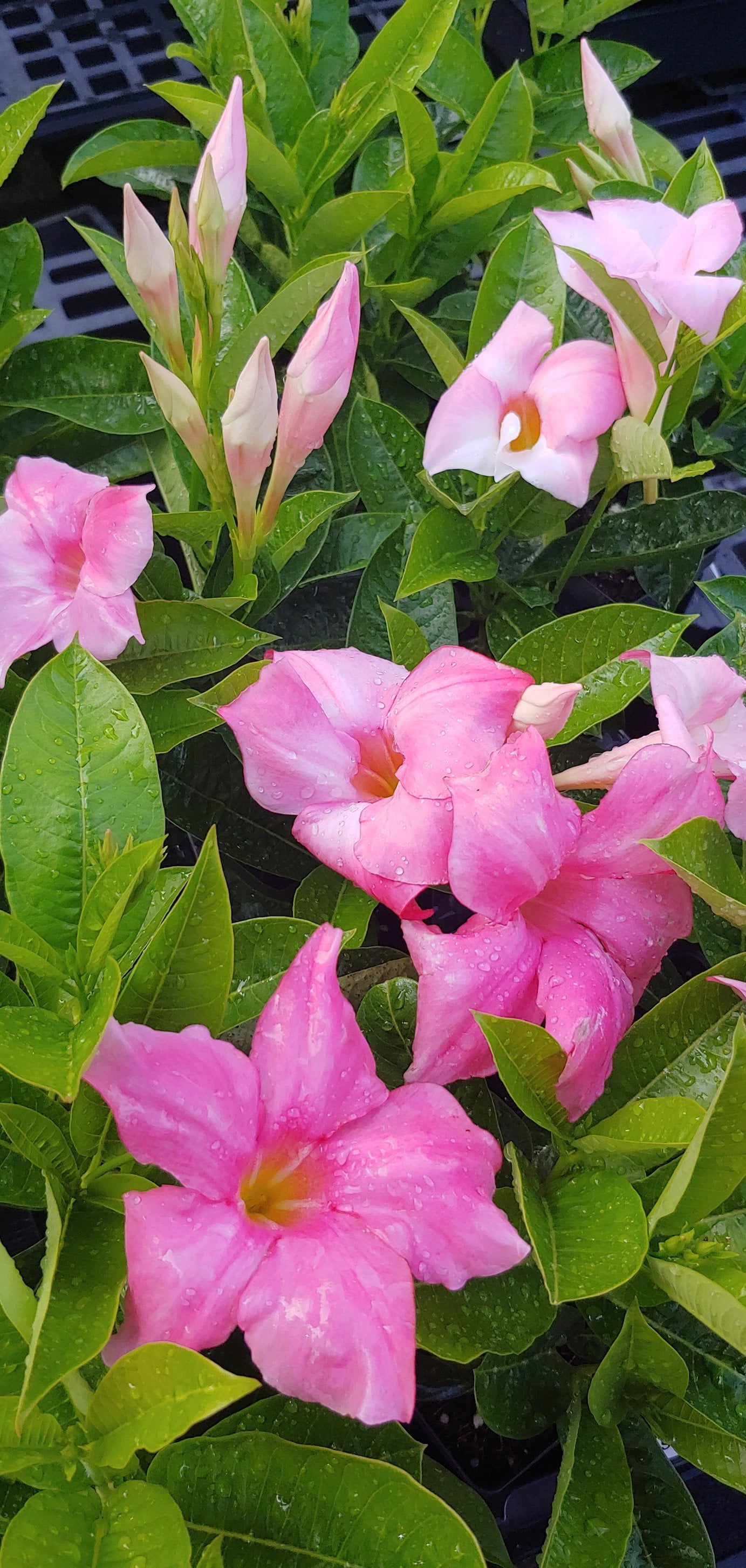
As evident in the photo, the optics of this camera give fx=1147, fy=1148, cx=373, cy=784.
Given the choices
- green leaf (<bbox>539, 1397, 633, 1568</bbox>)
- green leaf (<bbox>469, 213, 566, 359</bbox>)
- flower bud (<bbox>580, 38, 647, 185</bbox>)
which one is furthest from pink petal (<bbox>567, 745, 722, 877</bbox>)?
flower bud (<bbox>580, 38, 647, 185</bbox>)

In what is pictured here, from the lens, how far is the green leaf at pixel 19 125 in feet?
2.78

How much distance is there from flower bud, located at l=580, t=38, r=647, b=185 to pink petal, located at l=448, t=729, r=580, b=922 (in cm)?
56

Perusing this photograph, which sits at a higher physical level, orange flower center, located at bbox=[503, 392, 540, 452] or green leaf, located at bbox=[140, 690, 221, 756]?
orange flower center, located at bbox=[503, 392, 540, 452]

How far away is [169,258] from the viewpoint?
0.72 meters

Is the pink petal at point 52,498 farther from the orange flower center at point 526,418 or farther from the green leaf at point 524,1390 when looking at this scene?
the green leaf at point 524,1390

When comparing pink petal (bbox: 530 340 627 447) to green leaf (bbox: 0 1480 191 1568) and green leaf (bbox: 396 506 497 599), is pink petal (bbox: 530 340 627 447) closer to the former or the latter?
green leaf (bbox: 396 506 497 599)

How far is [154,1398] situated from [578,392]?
594mm

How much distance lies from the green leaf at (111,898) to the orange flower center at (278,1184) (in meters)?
0.12

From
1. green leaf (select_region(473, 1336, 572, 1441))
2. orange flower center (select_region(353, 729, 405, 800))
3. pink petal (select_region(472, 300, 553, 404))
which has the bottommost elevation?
green leaf (select_region(473, 1336, 572, 1441))

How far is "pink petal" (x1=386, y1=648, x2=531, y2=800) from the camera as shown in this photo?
0.56 m

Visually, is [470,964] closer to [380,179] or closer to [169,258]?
[169,258]

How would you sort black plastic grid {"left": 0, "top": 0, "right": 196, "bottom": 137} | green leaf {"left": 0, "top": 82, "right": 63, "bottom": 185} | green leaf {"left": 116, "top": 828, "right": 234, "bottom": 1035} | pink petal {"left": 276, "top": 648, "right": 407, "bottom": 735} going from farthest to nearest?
black plastic grid {"left": 0, "top": 0, "right": 196, "bottom": 137} → green leaf {"left": 0, "top": 82, "right": 63, "bottom": 185} → pink petal {"left": 276, "top": 648, "right": 407, "bottom": 735} → green leaf {"left": 116, "top": 828, "right": 234, "bottom": 1035}

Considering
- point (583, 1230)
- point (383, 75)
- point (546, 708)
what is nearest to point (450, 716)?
point (546, 708)

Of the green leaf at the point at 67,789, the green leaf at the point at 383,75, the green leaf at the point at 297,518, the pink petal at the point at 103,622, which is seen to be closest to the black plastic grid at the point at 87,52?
the green leaf at the point at 383,75
